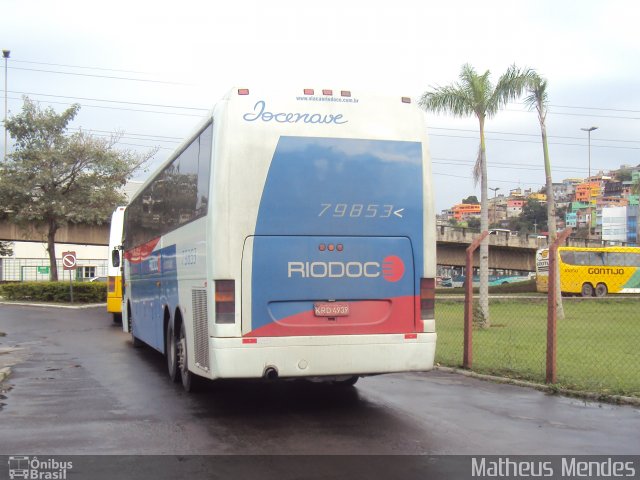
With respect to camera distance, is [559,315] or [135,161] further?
[135,161]

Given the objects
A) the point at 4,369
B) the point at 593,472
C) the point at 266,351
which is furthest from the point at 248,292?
the point at 4,369

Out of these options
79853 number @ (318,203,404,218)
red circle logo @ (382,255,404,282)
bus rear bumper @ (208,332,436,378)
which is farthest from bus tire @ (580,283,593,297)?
79853 number @ (318,203,404,218)

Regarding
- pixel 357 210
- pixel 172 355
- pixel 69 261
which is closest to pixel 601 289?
pixel 69 261

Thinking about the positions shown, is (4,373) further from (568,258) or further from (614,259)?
(614,259)

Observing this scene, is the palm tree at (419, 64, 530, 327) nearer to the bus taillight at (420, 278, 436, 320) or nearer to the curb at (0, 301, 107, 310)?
the bus taillight at (420, 278, 436, 320)

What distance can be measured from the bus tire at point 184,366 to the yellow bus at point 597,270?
123 ft

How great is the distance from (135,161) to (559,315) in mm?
23228

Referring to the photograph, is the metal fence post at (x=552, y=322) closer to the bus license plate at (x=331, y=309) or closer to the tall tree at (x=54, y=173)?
the bus license plate at (x=331, y=309)

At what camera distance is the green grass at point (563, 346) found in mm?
10609

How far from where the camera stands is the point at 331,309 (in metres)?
7.74

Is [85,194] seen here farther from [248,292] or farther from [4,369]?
[248,292]

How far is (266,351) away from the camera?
7500 mm

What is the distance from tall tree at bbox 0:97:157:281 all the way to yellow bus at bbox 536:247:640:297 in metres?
26.5
